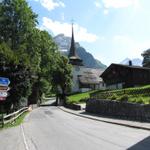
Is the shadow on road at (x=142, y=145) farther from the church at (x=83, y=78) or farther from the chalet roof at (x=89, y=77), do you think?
the chalet roof at (x=89, y=77)

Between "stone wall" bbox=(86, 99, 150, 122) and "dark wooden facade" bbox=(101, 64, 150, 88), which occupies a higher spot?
"dark wooden facade" bbox=(101, 64, 150, 88)

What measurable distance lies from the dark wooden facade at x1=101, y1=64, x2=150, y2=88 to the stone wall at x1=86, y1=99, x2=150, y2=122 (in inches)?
1384

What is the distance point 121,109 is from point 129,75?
47053 mm

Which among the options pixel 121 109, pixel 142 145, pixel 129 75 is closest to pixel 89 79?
pixel 129 75

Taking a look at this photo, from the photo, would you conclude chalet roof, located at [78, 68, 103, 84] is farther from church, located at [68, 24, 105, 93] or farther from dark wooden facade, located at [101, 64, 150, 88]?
dark wooden facade, located at [101, 64, 150, 88]

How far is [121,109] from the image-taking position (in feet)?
107

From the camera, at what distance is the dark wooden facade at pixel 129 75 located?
258ft

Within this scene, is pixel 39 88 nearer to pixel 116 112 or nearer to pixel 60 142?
pixel 116 112

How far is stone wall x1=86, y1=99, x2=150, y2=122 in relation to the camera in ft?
89.0

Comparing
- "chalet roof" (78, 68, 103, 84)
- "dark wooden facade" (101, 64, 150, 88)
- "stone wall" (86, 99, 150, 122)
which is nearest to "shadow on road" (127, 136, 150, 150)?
"stone wall" (86, 99, 150, 122)

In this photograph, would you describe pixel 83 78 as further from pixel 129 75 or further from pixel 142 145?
pixel 142 145

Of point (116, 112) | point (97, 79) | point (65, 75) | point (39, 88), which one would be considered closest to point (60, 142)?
point (116, 112)

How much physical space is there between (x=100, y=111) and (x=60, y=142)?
25143 millimetres

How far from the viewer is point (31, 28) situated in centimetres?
5681
